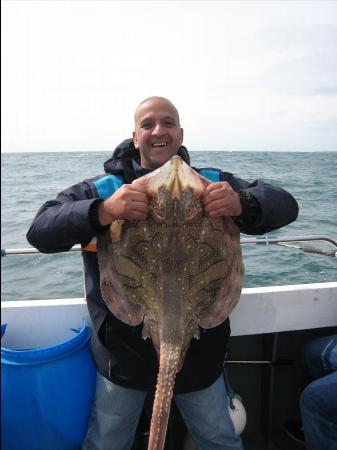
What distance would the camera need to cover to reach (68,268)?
9.95 m

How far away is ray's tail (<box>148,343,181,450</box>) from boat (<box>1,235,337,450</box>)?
1.36 metres

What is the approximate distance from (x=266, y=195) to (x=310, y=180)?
78.7ft

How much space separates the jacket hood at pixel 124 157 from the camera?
3.14 metres

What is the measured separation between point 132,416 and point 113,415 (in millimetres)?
147

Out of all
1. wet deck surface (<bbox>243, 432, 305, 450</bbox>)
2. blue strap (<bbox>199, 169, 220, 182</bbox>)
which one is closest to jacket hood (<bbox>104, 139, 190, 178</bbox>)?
blue strap (<bbox>199, 169, 220, 182</bbox>)

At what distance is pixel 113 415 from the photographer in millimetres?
2883

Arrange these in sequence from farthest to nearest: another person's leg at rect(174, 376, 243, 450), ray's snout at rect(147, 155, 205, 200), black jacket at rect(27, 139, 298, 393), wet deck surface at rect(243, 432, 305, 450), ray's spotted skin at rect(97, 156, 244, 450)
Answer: wet deck surface at rect(243, 432, 305, 450)
another person's leg at rect(174, 376, 243, 450)
black jacket at rect(27, 139, 298, 393)
ray's spotted skin at rect(97, 156, 244, 450)
ray's snout at rect(147, 155, 205, 200)

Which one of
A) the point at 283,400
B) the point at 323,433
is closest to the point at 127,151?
the point at 323,433

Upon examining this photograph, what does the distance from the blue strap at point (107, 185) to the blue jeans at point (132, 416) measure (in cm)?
137

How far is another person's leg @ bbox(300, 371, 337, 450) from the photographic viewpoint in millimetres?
2965

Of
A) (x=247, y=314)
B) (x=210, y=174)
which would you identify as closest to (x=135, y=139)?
(x=210, y=174)

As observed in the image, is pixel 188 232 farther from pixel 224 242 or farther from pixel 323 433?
pixel 323 433

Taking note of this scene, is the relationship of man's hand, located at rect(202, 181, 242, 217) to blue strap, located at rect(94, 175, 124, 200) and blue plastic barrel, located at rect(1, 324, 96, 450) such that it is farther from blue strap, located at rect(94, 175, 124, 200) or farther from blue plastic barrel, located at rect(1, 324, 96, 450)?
blue plastic barrel, located at rect(1, 324, 96, 450)

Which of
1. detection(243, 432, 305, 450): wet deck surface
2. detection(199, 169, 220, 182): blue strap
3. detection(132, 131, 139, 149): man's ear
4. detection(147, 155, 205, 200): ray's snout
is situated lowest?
detection(243, 432, 305, 450): wet deck surface
